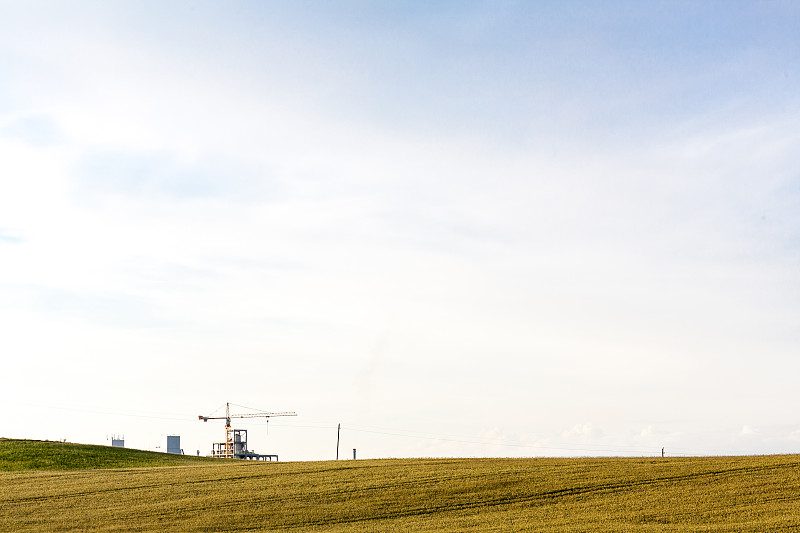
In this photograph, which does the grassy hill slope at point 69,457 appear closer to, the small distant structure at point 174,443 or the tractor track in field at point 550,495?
the tractor track in field at point 550,495

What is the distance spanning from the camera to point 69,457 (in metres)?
66.9

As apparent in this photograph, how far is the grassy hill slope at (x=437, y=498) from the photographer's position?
33.2 metres

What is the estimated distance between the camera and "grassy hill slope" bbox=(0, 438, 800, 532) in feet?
109

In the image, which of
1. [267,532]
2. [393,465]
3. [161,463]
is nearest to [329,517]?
[267,532]

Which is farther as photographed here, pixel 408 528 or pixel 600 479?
pixel 600 479

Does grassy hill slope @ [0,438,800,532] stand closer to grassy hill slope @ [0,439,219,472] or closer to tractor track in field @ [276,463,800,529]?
tractor track in field @ [276,463,800,529]

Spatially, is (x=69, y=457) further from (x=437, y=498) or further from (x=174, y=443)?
(x=174, y=443)

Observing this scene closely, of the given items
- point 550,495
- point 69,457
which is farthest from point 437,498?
point 69,457

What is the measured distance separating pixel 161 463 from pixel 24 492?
23.0 meters

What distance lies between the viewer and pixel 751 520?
104 feet

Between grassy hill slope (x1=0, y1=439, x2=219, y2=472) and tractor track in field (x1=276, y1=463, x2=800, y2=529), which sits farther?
grassy hill slope (x1=0, y1=439, x2=219, y2=472)

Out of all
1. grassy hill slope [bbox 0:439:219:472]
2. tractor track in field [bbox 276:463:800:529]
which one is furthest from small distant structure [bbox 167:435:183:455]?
tractor track in field [bbox 276:463:800:529]

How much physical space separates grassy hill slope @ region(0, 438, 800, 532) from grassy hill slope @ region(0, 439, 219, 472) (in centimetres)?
1390

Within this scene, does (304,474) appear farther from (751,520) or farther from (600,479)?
(751,520)
